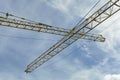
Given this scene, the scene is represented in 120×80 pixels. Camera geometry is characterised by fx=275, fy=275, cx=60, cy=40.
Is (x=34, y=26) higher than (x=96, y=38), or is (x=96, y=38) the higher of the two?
(x=96, y=38)

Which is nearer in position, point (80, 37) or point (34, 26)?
point (34, 26)

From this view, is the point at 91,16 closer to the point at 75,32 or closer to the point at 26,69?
the point at 75,32

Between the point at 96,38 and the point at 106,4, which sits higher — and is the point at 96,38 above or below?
above

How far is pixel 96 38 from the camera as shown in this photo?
204ft

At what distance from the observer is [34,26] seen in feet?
175

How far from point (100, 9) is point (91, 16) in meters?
2.74

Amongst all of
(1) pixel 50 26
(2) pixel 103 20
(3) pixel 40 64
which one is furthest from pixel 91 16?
(3) pixel 40 64

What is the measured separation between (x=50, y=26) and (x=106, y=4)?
48.3 ft

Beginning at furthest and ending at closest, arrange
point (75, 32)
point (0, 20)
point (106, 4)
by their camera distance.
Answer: point (75, 32)
point (0, 20)
point (106, 4)

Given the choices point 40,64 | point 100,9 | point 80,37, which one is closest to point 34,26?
point 80,37

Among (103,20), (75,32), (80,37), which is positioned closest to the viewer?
(103,20)

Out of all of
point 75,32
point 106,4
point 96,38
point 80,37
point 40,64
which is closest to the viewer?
point 106,4

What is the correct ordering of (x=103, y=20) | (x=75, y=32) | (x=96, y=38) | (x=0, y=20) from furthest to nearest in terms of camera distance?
(x=96, y=38)
(x=75, y=32)
(x=0, y=20)
(x=103, y=20)

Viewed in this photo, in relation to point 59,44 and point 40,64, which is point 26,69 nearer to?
point 40,64
